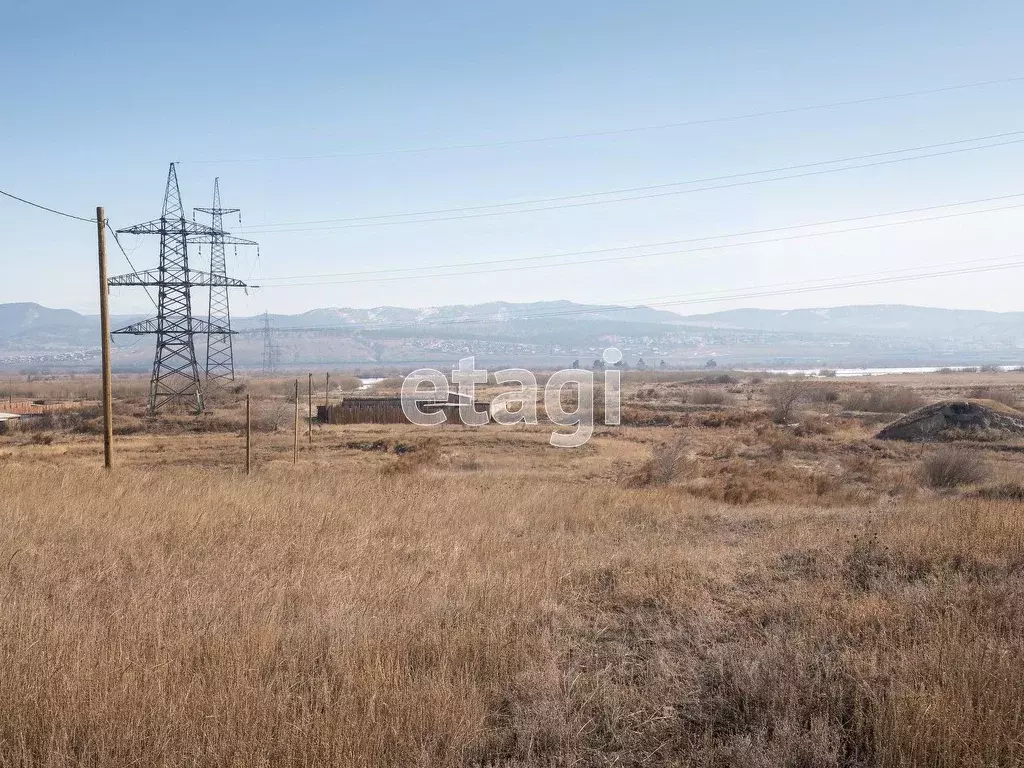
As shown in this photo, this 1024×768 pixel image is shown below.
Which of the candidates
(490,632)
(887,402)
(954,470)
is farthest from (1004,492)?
(887,402)

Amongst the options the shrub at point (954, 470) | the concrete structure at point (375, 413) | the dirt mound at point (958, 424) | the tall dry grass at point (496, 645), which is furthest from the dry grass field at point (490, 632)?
the concrete structure at point (375, 413)

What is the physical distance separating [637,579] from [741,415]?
49949 millimetres

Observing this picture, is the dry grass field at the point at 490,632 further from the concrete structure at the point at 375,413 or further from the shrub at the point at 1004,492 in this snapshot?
the concrete structure at the point at 375,413

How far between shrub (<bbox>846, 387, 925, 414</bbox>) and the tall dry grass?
56652mm

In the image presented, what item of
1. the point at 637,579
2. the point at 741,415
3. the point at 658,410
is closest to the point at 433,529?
the point at 637,579

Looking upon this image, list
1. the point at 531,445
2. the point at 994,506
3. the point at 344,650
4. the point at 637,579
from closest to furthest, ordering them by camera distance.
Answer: the point at 344,650
the point at 637,579
the point at 994,506
the point at 531,445

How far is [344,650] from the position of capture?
555 centimetres

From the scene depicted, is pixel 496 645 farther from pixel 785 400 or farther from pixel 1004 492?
pixel 785 400

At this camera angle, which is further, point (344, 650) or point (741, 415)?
point (741, 415)

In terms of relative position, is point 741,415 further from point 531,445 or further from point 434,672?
point 434,672

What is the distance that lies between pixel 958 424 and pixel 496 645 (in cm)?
4096

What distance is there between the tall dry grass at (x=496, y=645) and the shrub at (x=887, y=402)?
56652 millimetres

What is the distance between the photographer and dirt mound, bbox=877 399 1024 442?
3803 cm

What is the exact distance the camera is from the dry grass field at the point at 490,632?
4.41 m
